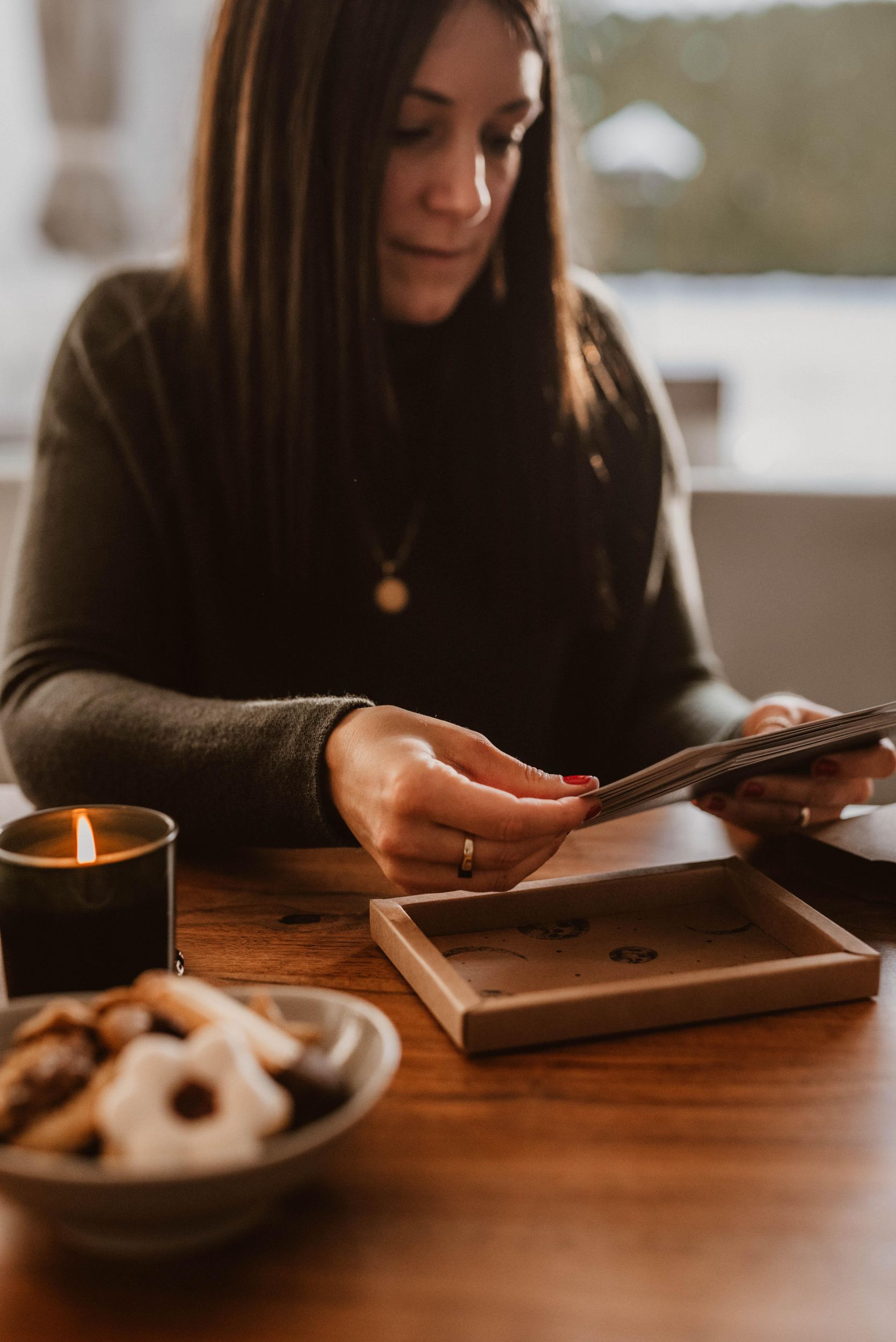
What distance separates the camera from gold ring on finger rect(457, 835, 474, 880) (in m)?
0.66

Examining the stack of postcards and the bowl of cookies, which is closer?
the bowl of cookies

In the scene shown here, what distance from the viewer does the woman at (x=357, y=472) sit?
3.16 ft

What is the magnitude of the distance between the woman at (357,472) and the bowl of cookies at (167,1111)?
34 cm

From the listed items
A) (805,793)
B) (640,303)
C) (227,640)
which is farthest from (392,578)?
(640,303)

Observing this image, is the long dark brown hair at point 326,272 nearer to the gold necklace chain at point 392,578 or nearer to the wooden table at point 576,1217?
the gold necklace chain at point 392,578

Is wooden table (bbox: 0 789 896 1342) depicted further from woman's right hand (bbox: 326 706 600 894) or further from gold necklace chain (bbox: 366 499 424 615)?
gold necklace chain (bbox: 366 499 424 615)

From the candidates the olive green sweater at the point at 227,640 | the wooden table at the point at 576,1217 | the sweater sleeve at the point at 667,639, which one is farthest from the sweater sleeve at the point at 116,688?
the sweater sleeve at the point at 667,639

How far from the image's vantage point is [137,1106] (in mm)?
378

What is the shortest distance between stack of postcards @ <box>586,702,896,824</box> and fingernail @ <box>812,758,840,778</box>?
0.06 metres

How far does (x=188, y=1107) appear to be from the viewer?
39 cm

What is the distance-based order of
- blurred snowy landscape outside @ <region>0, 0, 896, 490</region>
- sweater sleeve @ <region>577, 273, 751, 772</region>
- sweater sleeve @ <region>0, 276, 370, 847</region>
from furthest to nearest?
blurred snowy landscape outside @ <region>0, 0, 896, 490</region> → sweater sleeve @ <region>577, 273, 751, 772</region> → sweater sleeve @ <region>0, 276, 370, 847</region>

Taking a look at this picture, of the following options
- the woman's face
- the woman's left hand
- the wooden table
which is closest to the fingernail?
the woman's left hand

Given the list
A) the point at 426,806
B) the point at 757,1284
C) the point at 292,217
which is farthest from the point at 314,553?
the point at 757,1284

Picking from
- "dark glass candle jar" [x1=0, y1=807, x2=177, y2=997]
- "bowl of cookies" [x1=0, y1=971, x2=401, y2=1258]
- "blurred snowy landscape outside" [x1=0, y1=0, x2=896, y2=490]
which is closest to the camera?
"bowl of cookies" [x1=0, y1=971, x2=401, y2=1258]
